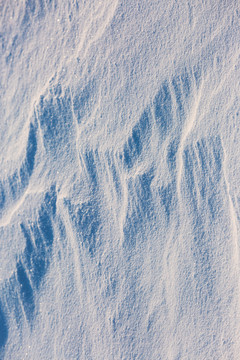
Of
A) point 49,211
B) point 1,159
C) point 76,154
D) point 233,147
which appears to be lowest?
point 233,147

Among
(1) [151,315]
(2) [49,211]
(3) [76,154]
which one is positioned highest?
(3) [76,154]

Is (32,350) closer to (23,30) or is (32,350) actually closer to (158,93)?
(158,93)

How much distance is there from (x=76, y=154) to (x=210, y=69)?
68 centimetres

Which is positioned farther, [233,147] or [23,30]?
[23,30]

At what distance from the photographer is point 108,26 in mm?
1256

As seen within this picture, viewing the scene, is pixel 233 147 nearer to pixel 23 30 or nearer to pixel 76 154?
pixel 76 154

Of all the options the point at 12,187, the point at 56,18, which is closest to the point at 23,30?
the point at 56,18

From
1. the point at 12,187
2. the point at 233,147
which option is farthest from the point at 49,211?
the point at 233,147

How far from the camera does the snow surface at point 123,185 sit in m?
1.20

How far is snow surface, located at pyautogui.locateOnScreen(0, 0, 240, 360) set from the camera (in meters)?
1.20

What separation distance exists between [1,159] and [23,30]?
60cm

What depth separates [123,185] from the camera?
1235 millimetres

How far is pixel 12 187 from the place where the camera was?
1299mm

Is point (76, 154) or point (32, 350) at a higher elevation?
point (76, 154)
